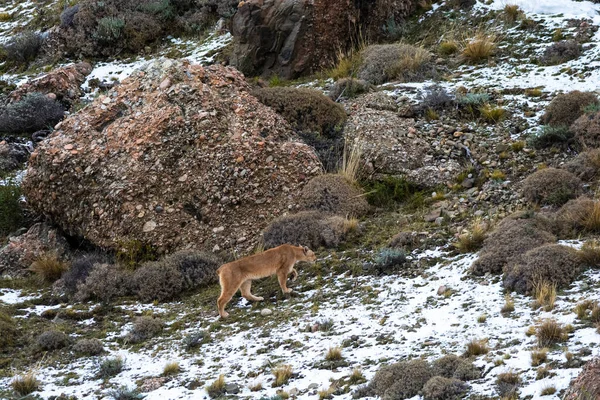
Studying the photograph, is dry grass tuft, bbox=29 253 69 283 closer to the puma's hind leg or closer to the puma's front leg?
the puma's hind leg

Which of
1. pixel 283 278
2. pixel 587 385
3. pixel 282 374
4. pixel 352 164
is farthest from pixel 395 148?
pixel 587 385

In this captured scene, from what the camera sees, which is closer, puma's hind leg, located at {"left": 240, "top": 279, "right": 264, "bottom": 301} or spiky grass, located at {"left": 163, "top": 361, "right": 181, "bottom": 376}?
spiky grass, located at {"left": 163, "top": 361, "right": 181, "bottom": 376}

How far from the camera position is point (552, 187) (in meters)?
11.1

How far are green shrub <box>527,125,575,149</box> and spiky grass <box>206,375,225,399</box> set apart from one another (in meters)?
7.10

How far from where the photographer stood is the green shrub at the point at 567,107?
12.8 metres

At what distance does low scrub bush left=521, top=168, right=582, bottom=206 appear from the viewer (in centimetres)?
1093

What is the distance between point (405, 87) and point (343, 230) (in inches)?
178

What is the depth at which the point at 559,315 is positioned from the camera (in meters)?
8.02

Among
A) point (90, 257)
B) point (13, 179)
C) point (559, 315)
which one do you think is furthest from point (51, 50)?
point (559, 315)

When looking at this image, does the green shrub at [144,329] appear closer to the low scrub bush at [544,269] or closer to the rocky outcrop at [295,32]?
the low scrub bush at [544,269]

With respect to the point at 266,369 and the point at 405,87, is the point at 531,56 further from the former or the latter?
the point at 266,369

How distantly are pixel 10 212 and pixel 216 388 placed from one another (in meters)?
7.60

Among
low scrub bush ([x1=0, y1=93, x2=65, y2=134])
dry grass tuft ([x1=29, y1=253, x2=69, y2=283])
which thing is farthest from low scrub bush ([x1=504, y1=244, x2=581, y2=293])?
low scrub bush ([x1=0, y1=93, x2=65, y2=134])

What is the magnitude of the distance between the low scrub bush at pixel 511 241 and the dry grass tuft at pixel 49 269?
6.79 metres
